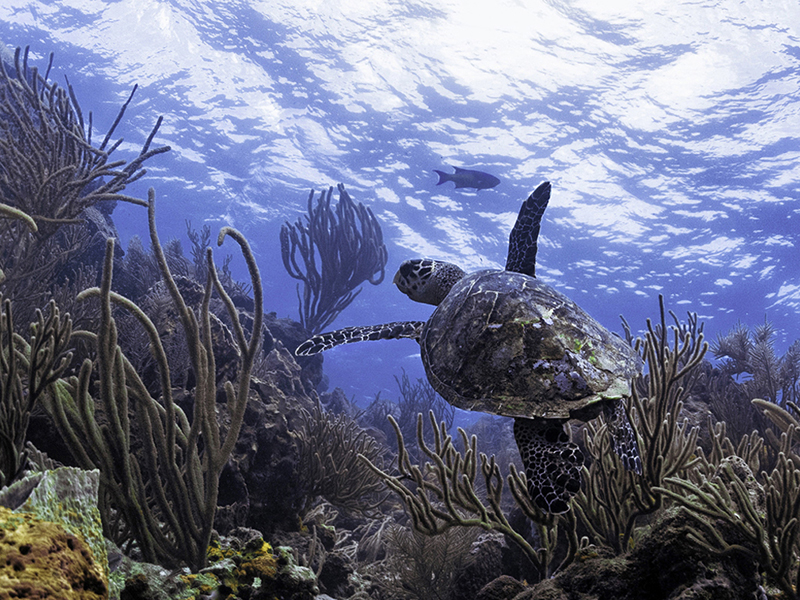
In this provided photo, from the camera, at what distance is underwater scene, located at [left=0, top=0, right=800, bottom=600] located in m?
2.07

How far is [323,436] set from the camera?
4.48 metres

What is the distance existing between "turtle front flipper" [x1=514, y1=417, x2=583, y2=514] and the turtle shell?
5.6 inches

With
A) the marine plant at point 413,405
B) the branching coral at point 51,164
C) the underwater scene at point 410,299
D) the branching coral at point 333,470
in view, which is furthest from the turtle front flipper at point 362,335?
the marine plant at point 413,405

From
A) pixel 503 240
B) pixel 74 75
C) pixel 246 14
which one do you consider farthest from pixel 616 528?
pixel 74 75

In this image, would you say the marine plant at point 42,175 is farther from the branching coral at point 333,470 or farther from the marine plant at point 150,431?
the branching coral at point 333,470

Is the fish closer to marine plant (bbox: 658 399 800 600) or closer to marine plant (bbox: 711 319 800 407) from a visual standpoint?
marine plant (bbox: 711 319 800 407)

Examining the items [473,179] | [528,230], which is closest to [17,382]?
[528,230]

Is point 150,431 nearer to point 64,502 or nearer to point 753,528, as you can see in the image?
point 64,502

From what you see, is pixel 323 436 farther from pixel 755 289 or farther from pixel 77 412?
pixel 755 289

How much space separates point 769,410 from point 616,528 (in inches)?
60.3

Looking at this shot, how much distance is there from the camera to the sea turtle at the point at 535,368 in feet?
7.65

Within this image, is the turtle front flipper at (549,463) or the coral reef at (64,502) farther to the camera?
the turtle front flipper at (549,463)

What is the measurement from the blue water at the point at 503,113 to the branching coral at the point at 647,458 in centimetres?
1303

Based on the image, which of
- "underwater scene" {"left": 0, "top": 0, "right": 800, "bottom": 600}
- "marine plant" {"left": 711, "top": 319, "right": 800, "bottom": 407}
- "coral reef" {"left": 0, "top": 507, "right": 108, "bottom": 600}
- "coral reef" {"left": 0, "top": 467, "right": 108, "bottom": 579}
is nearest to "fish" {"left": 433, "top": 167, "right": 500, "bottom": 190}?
"underwater scene" {"left": 0, "top": 0, "right": 800, "bottom": 600}
